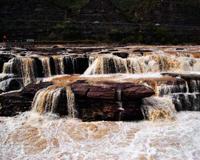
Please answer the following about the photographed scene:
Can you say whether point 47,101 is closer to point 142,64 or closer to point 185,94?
→ point 185,94

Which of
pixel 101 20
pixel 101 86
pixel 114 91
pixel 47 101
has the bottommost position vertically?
pixel 47 101

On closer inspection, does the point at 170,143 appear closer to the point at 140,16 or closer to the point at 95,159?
the point at 95,159

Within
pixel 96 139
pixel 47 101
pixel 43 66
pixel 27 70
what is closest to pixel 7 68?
pixel 27 70

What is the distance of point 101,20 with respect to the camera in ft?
99.9

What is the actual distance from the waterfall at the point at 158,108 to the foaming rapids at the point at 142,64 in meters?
4.60

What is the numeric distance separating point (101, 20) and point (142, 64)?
1260 centimetres

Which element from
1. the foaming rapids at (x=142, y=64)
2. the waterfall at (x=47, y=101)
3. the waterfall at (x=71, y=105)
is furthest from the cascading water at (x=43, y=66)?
the waterfall at (x=71, y=105)

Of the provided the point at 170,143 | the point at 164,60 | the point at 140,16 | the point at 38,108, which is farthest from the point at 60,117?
the point at 140,16

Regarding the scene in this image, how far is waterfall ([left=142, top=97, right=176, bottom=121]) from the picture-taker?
42.9 feet

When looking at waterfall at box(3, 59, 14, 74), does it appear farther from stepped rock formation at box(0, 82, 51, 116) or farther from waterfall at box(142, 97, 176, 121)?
waterfall at box(142, 97, 176, 121)

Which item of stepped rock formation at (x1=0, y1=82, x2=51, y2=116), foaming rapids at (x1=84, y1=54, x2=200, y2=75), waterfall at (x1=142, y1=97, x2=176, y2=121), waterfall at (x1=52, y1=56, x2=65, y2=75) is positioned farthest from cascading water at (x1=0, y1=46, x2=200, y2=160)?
waterfall at (x1=52, y1=56, x2=65, y2=75)

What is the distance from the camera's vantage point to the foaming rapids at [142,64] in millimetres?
18312

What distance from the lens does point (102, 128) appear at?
12078mm

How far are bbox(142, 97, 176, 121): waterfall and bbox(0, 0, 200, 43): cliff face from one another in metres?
15.8
